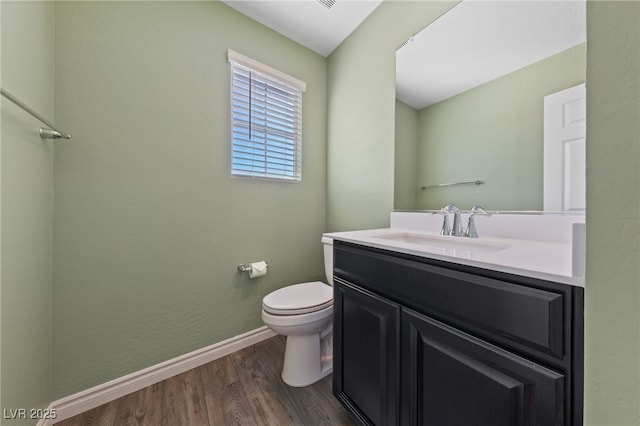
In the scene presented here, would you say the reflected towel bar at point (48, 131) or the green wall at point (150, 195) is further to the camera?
the green wall at point (150, 195)

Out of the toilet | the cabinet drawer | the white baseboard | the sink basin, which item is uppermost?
the sink basin

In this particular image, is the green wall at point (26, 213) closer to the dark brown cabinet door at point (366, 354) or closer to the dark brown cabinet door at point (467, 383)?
the dark brown cabinet door at point (366, 354)

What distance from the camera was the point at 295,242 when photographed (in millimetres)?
1918

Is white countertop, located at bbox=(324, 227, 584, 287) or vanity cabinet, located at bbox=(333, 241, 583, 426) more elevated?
white countertop, located at bbox=(324, 227, 584, 287)

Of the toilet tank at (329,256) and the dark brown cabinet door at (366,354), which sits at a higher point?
the toilet tank at (329,256)

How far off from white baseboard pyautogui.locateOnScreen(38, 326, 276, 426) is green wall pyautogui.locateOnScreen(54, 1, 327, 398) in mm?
37

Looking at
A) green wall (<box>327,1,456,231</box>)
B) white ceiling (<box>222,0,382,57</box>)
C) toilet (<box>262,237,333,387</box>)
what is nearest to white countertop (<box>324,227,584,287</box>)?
Answer: toilet (<box>262,237,333,387</box>)

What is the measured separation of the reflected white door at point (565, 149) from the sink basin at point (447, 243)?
288mm

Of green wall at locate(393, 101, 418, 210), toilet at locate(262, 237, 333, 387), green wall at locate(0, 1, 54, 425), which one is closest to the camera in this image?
green wall at locate(0, 1, 54, 425)

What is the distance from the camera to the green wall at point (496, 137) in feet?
3.14

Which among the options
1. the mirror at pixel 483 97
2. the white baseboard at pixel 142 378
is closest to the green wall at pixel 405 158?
the mirror at pixel 483 97

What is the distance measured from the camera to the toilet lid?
1.25 meters

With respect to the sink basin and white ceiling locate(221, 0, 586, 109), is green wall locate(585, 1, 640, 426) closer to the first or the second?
the sink basin

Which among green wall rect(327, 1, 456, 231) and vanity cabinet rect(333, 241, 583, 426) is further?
green wall rect(327, 1, 456, 231)
